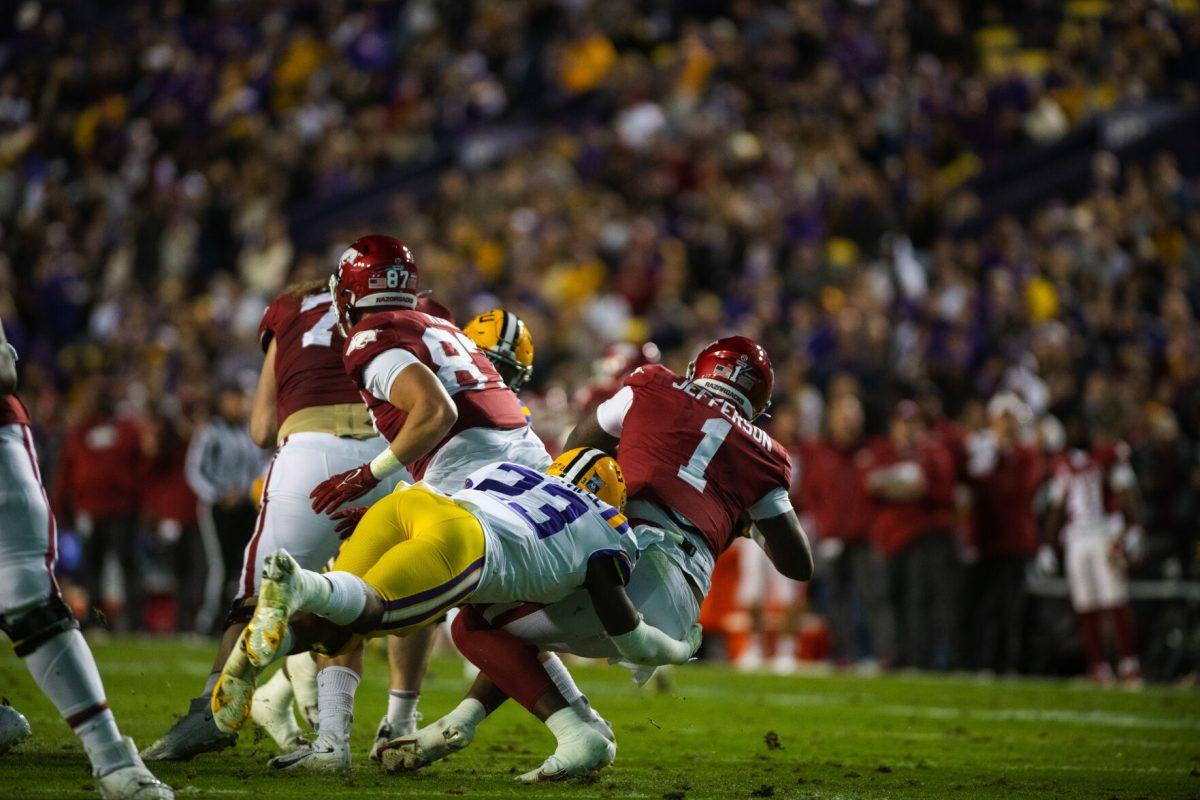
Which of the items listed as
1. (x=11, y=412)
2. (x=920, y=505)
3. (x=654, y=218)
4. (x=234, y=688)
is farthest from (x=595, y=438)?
(x=654, y=218)

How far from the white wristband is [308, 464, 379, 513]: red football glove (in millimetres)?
22

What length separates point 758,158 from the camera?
18359mm

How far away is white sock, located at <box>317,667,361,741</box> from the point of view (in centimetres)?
604

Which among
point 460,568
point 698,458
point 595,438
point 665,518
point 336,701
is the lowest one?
point 336,701

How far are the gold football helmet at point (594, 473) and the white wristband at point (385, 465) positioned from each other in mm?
551

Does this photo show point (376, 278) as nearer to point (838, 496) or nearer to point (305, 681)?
point (305, 681)

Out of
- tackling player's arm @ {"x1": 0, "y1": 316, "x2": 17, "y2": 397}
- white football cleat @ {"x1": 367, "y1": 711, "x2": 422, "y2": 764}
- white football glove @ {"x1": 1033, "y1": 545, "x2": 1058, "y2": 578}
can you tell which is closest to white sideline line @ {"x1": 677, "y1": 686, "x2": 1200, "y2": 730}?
white football glove @ {"x1": 1033, "y1": 545, "x2": 1058, "y2": 578}

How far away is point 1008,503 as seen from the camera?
538 inches

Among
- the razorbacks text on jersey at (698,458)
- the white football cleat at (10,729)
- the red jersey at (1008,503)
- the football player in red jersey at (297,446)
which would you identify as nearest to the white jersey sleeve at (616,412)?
the razorbacks text on jersey at (698,458)

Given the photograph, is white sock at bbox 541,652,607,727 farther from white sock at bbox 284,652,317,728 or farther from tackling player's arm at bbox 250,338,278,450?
tackling player's arm at bbox 250,338,278,450

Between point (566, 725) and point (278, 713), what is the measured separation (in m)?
1.29

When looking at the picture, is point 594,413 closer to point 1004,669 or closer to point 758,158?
point 1004,669

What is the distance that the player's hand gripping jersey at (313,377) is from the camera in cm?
667

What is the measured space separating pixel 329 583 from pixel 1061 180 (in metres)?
13.8
